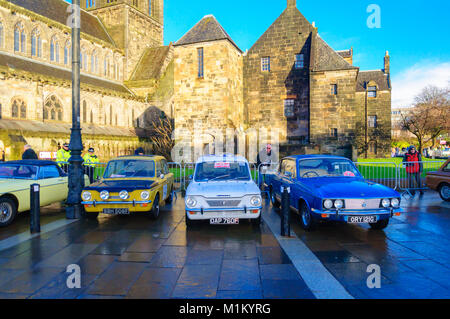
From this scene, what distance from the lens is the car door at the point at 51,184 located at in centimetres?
822

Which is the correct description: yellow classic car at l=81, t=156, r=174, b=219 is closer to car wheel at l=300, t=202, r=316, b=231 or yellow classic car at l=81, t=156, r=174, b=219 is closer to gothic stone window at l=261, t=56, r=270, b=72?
car wheel at l=300, t=202, r=316, b=231

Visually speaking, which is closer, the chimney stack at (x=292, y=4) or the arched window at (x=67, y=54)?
the chimney stack at (x=292, y=4)

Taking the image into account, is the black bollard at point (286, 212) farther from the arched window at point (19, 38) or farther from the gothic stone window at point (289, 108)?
the arched window at point (19, 38)

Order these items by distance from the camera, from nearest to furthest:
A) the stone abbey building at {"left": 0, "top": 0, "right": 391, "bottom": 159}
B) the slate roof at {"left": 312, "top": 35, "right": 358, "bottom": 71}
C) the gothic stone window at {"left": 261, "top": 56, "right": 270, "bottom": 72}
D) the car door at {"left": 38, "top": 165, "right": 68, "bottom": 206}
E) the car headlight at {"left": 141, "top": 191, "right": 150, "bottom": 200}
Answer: the car headlight at {"left": 141, "top": 191, "right": 150, "bottom": 200} → the car door at {"left": 38, "top": 165, "right": 68, "bottom": 206} → the stone abbey building at {"left": 0, "top": 0, "right": 391, "bottom": 159} → the slate roof at {"left": 312, "top": 35, "right": 358, "bottom": 71} → the gothic stone window at {"left": 261, "top": 56, "right": 270, "bottom": 72}

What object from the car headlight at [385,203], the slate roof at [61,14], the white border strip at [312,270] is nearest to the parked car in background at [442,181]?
the car headlight at [385,203]

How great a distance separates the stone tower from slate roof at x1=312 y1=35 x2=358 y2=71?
1031 inches

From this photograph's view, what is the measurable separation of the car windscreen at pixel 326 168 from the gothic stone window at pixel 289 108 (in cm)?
1875

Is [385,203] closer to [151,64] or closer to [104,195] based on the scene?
[104,195]

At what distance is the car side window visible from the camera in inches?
329

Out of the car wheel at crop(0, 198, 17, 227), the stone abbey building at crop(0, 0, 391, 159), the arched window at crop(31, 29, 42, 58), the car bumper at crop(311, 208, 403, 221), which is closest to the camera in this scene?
the car bumper at crop(311, 208, 403, 221)

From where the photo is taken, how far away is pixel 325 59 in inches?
974

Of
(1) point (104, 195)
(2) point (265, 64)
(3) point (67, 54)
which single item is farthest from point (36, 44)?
(1) point (104, 195)

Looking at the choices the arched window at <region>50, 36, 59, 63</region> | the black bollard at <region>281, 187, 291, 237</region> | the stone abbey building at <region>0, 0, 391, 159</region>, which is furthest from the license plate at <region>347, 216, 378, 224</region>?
the arched window at <region>50, 36, 59, 63</region>
